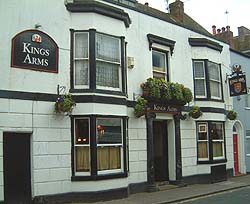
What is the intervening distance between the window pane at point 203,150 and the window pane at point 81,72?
7.93 m

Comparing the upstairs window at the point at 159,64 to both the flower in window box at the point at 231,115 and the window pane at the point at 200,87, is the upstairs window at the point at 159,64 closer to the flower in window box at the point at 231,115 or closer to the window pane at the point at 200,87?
the window pane at the point at 200,87

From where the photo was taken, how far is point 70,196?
13.4 m

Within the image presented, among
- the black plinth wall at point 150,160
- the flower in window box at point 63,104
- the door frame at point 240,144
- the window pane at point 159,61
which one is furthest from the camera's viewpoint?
the door frame at point 240,144

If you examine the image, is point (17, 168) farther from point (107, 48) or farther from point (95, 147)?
point (107, 48)

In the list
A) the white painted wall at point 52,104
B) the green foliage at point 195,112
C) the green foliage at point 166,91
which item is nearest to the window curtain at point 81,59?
the white painted wall at point 52,104

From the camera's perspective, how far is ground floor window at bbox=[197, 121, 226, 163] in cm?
1945

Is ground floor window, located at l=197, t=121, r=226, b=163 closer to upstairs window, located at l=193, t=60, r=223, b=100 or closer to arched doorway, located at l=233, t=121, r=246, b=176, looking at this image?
upstairs window, located at l=193, t=60, r=223, b=100

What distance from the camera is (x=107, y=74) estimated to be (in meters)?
14.6

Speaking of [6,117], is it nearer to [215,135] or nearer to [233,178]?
[215,135]

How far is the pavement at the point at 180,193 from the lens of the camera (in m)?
14.1

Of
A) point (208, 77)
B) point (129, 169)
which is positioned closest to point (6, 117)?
point (129, 169)

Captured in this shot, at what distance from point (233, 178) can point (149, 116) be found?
7.75 meters

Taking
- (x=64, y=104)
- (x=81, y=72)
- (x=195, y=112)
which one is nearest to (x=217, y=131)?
(x=195, y=112)

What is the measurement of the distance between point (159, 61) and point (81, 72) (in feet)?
16.9
